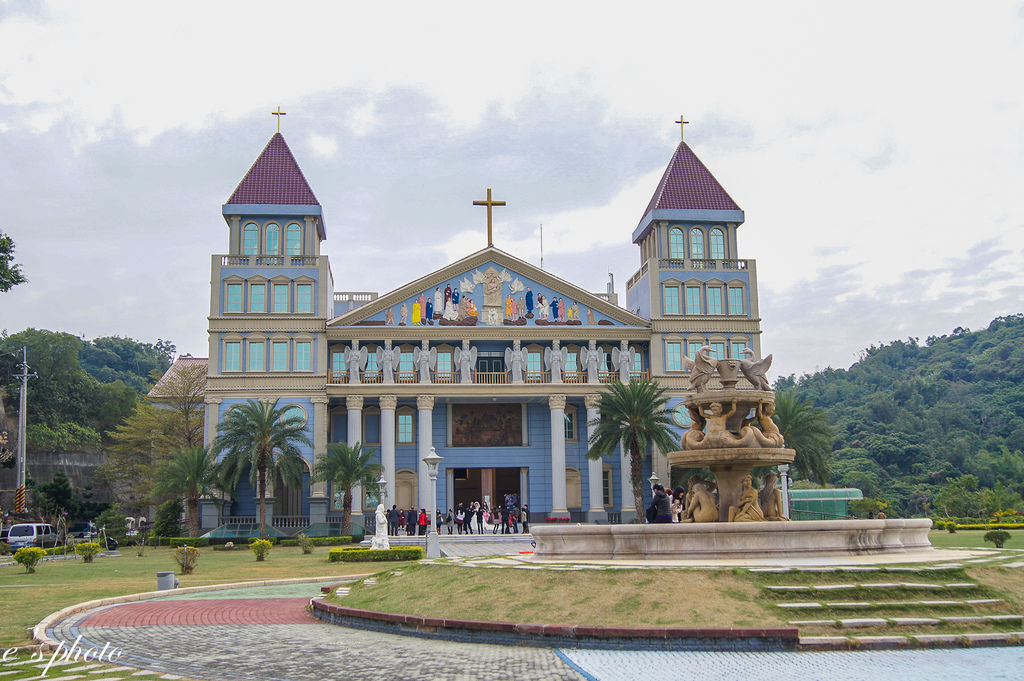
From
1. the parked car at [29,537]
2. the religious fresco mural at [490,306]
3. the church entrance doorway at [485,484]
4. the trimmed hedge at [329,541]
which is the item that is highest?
the religious fresco mural at [490,306]

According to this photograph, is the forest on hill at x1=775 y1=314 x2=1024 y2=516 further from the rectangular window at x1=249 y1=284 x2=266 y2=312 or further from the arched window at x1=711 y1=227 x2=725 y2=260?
the rectangular window at x1=249 y1=284 x2=266 y2=312

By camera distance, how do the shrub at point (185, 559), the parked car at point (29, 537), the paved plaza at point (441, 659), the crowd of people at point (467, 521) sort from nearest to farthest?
the paved plaza at point (441, 659) < the shrub at point (185, 559) < the parked car at point (29, 537) < the crowd of people at point (467, 521)

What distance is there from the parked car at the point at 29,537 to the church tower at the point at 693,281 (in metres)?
32.1

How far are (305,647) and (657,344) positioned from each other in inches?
1620

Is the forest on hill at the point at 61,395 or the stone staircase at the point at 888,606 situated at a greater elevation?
the forest on hill at the point at 61,395

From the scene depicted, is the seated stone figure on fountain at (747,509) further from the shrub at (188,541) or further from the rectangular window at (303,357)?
the rectangular window at (303,357)

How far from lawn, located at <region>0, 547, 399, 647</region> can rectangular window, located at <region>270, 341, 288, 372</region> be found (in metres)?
13.7

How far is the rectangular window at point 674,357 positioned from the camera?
173 feet

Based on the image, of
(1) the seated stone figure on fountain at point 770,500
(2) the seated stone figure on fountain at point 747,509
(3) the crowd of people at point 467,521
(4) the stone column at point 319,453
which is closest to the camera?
(2) the seated stone figure on fountain at point 747,509

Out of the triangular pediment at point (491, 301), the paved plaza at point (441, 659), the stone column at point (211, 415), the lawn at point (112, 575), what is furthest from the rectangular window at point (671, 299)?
the paved plaza at point (441, 659)

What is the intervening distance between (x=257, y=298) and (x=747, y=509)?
1498 inches

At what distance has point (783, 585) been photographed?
13688 millimetres

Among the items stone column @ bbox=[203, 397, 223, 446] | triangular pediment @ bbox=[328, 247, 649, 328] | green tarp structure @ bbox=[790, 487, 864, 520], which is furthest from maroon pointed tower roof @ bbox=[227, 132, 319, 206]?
green tarp structure @ bbox=[790, 487, 864, 520]

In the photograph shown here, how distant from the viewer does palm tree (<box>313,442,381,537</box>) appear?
1777 inches
